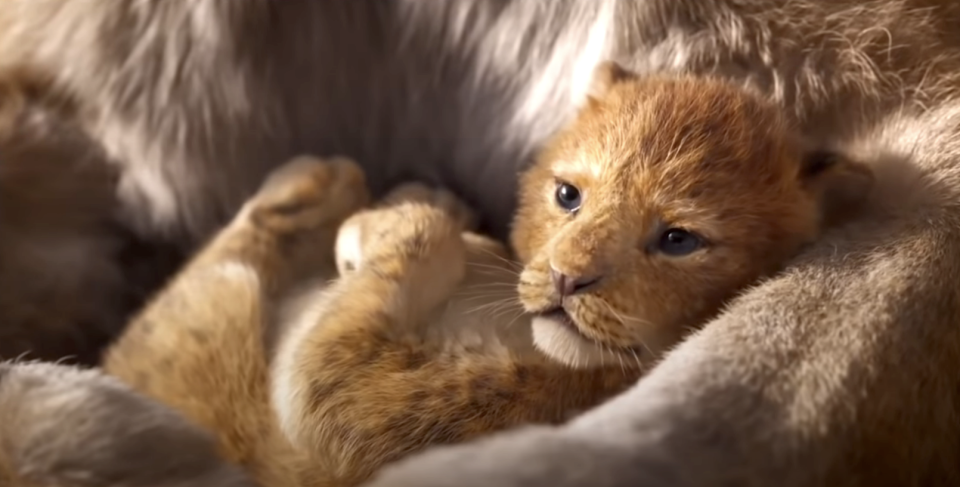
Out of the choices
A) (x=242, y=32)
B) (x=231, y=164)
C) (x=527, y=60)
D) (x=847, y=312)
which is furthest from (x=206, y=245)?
(x=847, y=312)

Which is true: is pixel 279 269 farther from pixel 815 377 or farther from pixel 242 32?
pixel 815 377

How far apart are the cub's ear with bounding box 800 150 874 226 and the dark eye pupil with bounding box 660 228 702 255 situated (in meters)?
0.10

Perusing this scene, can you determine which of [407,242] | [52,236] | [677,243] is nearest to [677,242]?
[677,243]

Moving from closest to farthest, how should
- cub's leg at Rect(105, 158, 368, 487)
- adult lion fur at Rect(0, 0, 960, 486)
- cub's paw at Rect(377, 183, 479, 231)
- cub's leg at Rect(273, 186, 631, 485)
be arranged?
adult lion fur at Rect(0, 0, 960, 486) < cub's leg at Rect(273, 186, 631, 485) < cub's leg at Rect(105, 158, 368, 487) < cub's paw at Rect(377, 183, 479, 231)

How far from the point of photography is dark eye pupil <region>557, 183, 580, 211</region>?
0.70 metres

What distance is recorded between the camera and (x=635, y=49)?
2.73 feet

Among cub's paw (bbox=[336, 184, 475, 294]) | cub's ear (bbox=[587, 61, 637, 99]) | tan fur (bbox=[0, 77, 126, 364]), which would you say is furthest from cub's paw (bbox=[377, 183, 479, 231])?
tan fur (bbox=[0, 77, 126, 364])

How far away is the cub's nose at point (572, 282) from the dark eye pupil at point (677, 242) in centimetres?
5

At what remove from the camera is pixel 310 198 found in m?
0.91

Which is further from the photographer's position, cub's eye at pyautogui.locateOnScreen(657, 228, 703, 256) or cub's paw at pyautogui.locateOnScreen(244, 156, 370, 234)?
cub's paw at pyautogui.locateOnScreen(244, 156, 370, 234)

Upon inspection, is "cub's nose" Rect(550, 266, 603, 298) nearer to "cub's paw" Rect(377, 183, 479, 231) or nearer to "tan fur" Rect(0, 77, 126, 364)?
"cub's paw" Rect(377, 183, 479, 231)

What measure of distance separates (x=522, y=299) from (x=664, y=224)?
0.32 ft

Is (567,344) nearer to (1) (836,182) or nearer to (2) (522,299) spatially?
(2) (522,299)

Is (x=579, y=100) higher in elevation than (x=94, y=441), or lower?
higher
